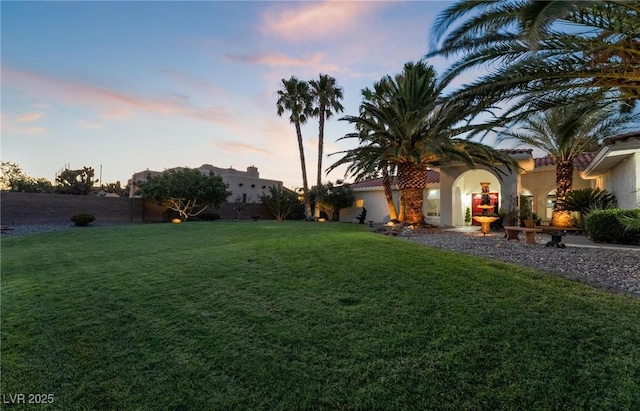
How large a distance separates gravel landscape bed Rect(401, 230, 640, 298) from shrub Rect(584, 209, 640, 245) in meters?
1.64

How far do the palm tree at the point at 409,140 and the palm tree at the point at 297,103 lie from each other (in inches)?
508

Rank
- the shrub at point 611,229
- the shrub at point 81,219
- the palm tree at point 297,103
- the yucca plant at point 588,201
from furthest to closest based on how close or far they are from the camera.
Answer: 1. the palm tree at point 297,103
2. the shrub at point 81,219
3. the yucca plant at point 588,201
4. the shrub at point 611,229

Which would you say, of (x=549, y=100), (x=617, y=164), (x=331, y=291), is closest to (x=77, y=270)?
(x=331, y=291)

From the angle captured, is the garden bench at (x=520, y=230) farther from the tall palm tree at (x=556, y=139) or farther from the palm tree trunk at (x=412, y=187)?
the tall palm tree at (x=556, y=139)

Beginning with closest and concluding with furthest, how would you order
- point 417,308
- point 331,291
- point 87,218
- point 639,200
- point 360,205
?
point 417,308 < point 331,291 < point 639,200 < point 87,218 < point 360,205

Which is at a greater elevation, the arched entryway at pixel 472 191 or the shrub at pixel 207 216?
the arched entryway at pixel 472 191

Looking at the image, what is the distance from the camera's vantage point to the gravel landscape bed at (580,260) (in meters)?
5.87

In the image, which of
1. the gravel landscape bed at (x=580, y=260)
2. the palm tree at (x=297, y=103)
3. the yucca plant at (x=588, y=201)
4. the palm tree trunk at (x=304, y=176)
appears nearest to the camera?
the gravel landscape bed at (x=580, y=260)

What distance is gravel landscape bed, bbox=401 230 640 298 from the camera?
19.2ft

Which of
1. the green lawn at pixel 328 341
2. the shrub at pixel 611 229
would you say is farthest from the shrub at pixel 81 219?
the shrub at pixel 611 229

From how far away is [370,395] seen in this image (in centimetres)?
288

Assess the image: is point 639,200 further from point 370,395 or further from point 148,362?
point 148,362

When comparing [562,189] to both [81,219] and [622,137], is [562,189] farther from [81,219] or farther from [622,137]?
[81,219]

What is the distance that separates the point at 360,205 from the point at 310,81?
12.6 meters
